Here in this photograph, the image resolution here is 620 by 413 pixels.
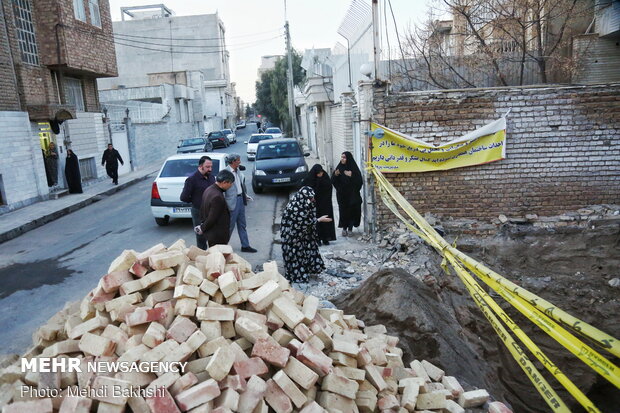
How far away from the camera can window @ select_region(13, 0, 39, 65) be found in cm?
1473

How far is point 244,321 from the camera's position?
348cm

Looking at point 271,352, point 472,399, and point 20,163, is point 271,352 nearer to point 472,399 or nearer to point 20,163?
point 472,399

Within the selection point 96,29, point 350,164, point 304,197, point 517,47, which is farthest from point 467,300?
point 96,29

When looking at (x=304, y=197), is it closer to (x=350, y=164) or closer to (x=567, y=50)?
(x=350, y=164)

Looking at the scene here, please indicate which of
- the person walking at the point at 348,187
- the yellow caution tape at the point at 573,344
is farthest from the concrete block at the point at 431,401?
the person walking at the point at 348,187

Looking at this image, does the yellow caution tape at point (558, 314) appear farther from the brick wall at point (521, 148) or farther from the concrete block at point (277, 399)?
the brick wall at point (521, 148)

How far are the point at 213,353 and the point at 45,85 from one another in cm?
1604

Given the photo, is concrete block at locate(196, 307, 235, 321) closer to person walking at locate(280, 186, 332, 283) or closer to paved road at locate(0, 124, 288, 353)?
paved road at locate(0, 124, 288, 353)

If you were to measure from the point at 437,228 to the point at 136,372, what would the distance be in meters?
6.38

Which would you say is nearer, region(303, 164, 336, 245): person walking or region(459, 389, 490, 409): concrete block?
region(459, 389, 490, 409): concrete block

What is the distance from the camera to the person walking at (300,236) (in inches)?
258

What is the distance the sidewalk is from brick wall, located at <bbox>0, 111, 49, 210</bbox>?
382mm

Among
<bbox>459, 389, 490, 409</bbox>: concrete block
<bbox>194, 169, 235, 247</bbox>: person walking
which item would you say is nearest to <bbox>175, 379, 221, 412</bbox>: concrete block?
<bbox>459, 389, 490, 409</bbox>: concrete block

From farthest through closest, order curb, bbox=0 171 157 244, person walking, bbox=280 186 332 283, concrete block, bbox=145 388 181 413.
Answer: curb, bbox=0 171 157 244 < person walking, bbox=280 186 332 283 < concrete block, bbox=145 388 181 413
